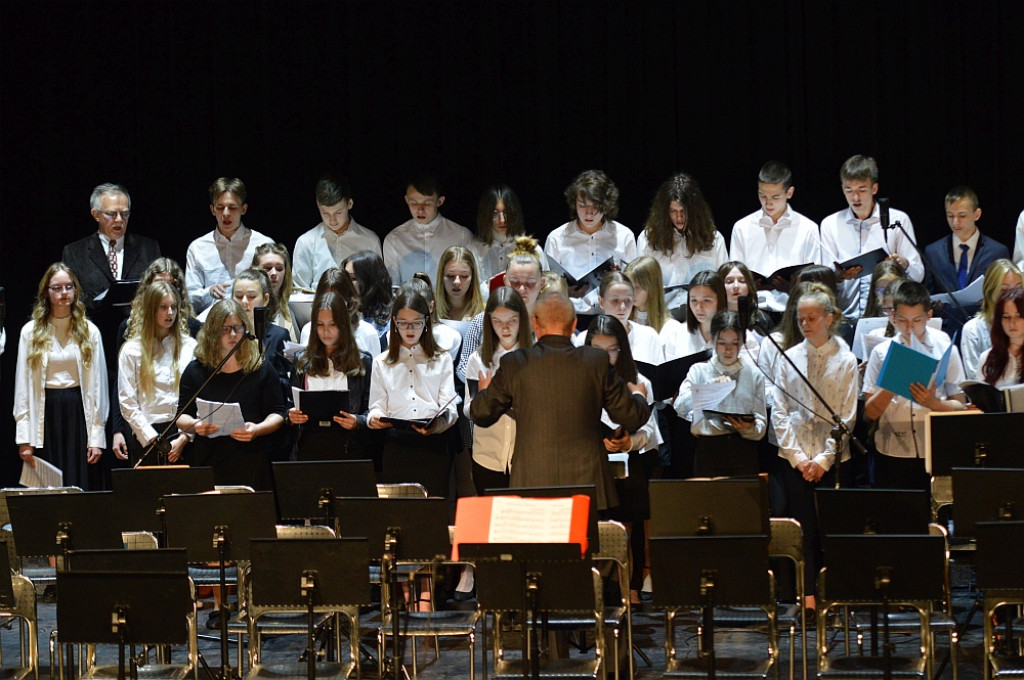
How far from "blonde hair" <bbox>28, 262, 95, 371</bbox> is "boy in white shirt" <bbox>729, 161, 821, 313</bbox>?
11.6 feet

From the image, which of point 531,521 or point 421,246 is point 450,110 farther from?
point 531,521

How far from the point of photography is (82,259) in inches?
305

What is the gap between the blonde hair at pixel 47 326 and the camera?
715 cm

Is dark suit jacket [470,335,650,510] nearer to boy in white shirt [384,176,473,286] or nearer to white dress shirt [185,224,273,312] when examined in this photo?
Answer: boy in white shirt [384,176,473,286]

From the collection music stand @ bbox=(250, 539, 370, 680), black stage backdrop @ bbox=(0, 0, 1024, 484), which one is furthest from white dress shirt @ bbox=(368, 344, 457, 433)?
black stage backdrop @ bbox=(0, 0, 1024, 484)

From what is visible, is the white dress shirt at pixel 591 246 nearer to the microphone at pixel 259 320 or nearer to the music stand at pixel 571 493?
the microphone at pixel 259 320

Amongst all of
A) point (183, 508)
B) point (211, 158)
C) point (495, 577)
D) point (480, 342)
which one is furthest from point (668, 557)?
point (211, 158)

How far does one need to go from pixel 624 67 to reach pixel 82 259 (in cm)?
353

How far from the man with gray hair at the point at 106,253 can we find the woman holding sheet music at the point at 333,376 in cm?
156

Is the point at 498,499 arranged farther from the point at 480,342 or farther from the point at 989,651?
the point at 480,342

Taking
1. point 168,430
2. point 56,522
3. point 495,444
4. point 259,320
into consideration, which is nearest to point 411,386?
point 495,444

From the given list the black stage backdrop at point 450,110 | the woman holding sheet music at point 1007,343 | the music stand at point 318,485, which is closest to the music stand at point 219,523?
the music stand at point 318,485

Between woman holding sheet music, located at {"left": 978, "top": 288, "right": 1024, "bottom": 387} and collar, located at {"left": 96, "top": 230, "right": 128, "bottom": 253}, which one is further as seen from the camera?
collar, located at {"left": 96, "top": 230, "right": 128, "bottom": 253}

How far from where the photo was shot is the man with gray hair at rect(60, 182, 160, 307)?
7.66 m
